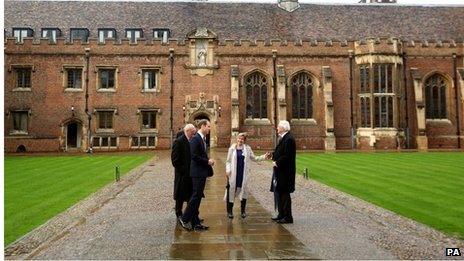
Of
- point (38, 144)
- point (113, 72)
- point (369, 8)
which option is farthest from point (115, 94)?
point (369, 8)

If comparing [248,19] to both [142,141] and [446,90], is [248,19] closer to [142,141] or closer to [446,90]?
[142,141]

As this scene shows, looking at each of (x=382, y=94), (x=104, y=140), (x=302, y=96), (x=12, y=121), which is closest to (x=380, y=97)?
(x=382, y=94)

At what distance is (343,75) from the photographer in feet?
116

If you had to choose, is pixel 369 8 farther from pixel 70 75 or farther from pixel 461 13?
pixel 70 75


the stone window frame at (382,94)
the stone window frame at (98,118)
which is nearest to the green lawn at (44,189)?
the stone window frame at (98,118)

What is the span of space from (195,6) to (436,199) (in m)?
31.5

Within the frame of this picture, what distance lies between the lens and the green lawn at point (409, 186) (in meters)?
9.64

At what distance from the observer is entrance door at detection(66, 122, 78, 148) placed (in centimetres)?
3462

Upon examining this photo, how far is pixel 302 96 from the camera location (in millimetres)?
35531

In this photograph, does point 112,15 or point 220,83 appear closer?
Result: point 220,83

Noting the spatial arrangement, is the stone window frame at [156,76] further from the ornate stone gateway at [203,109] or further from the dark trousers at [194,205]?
the dark trousers at [194,205]

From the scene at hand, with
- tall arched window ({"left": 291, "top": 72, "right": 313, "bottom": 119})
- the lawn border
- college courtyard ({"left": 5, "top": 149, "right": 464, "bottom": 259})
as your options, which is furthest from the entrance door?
the lawn border

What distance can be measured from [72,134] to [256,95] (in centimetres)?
1407

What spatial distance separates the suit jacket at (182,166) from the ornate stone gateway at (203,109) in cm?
2561
